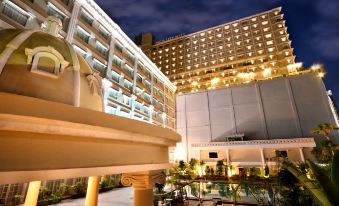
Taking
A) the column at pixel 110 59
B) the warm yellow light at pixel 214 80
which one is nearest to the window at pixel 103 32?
the column at pixel 110 59

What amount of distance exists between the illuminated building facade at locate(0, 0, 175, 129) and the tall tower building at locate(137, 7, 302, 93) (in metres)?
25.9

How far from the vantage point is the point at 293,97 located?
112 ft

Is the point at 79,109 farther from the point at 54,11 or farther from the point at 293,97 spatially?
the point at 293,97

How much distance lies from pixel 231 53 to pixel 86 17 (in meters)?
51.1

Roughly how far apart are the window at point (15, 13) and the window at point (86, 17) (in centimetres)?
859

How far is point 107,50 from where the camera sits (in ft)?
97.0

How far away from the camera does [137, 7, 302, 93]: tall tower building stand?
59281 millimetres

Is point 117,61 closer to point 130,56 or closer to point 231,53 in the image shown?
point 130,56

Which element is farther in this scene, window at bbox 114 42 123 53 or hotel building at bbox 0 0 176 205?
window at bbox 114 42 123 53

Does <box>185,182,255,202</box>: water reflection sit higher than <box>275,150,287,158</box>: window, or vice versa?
<box>275,150,287,158</box>: window

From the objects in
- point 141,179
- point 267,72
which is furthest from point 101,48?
point 267,72

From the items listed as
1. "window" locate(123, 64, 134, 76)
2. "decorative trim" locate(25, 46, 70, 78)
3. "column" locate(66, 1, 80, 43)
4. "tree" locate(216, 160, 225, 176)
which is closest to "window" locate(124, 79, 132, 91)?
"window" locate(123, 64, 134, 76)

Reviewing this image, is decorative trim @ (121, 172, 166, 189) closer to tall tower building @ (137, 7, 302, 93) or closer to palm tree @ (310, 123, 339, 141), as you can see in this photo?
palm tree @ (310, 123, 339, 141)

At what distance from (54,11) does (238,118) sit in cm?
3356
